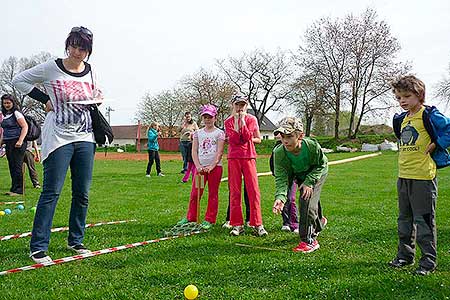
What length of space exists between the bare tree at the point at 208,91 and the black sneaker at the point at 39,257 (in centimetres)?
4566

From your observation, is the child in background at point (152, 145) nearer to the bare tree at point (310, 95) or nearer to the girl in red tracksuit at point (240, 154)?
the girl in red tracksuit at point (240, 154)

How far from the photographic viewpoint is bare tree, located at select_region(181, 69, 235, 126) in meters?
51.3

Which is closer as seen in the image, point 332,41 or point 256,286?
point 256,286

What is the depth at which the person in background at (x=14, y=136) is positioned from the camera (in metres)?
9.53

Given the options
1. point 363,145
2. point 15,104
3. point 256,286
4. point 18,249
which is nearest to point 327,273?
Answer: point 256,286

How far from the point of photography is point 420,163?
14.4 feet

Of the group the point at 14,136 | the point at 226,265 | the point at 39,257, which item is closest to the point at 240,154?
the point at 226,265

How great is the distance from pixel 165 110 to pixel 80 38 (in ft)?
173

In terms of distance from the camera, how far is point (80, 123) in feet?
16.1

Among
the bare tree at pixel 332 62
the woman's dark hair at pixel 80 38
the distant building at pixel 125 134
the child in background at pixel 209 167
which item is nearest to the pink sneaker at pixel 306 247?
the child in background at pixel 209 167

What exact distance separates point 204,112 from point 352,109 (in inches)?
1498

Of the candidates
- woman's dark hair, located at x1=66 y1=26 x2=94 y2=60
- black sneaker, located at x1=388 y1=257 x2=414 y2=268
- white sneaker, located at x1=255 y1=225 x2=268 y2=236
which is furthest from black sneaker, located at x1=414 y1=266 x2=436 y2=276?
woman's dark hair, located at x1=66 y1=26 x2=94 y2=60

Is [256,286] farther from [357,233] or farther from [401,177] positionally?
[357,233]

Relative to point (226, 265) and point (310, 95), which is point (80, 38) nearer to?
point (226, 265)
